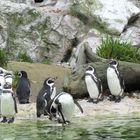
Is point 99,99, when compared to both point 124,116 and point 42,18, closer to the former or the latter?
point 124,116

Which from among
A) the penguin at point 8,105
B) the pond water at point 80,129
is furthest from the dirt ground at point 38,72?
the pond water at point 80,129

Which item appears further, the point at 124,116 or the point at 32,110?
the point at 32,110

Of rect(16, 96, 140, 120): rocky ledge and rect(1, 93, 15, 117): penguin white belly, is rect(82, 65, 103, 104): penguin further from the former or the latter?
rect(1, 93, 15, 117): penguin white belly

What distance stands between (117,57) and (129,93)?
3.90 metres

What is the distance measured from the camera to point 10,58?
2289 cm

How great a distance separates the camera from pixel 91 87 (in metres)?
15.6

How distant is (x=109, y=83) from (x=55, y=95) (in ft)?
6.87

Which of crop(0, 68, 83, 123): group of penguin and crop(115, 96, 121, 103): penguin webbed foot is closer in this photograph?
crop(0, 68, 83, 123): group of penguin

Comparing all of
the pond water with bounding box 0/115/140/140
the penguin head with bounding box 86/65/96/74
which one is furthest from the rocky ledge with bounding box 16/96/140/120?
the penguin head with bounding box 86/65/96/74

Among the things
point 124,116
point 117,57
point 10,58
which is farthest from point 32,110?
point 10,58

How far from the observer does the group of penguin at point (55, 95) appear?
12.2 m

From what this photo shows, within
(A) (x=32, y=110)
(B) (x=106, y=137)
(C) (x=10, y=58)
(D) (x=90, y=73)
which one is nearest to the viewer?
(B) (x=106, y=137)

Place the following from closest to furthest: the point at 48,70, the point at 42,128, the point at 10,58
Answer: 1. the point at 42,128
2. the point at 48,70
3. the point at 10,58

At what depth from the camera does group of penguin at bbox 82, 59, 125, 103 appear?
15.6 m
